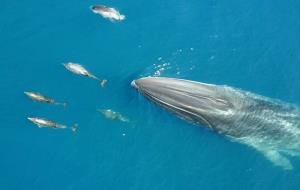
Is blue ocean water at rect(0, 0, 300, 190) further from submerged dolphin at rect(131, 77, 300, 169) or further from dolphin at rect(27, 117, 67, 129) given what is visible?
submerged dolphin at rect(131, 77, 300, 169)

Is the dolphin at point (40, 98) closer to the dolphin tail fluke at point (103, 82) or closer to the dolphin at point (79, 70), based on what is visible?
the dolphin at point (79, 70)

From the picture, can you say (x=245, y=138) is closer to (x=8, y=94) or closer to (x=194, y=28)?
(x=194, y=28)

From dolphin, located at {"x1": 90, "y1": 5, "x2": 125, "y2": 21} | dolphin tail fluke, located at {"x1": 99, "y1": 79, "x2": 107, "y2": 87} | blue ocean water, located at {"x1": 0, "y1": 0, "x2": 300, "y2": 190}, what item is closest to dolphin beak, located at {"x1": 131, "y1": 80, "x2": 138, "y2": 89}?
blue ocean water, located at {"x1": 0, "y1": 0, "x2": 300, "y2": 190}

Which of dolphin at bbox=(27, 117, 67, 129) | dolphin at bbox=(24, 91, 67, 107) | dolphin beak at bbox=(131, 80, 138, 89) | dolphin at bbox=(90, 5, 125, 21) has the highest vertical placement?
dolphin at bbox=(90, 5, 125, 21)

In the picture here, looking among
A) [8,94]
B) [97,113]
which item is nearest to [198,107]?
[97,113]

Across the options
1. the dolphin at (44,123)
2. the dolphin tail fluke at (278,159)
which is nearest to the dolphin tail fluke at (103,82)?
the dolphin at (44,123)

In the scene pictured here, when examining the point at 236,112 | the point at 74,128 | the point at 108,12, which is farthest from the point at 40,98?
the point at 236,112

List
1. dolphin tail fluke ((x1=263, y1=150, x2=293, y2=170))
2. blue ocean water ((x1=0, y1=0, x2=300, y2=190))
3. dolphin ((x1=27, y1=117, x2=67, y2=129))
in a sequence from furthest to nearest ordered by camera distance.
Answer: dolphin tail fluke ((x1=263, y1=150, x2=293, y2=170)) → blue ocean water ((x1=0, y1=0, x2=300, y2=190)) → dolphin ((x1=27, y1=117, x2=67, y2=129))
